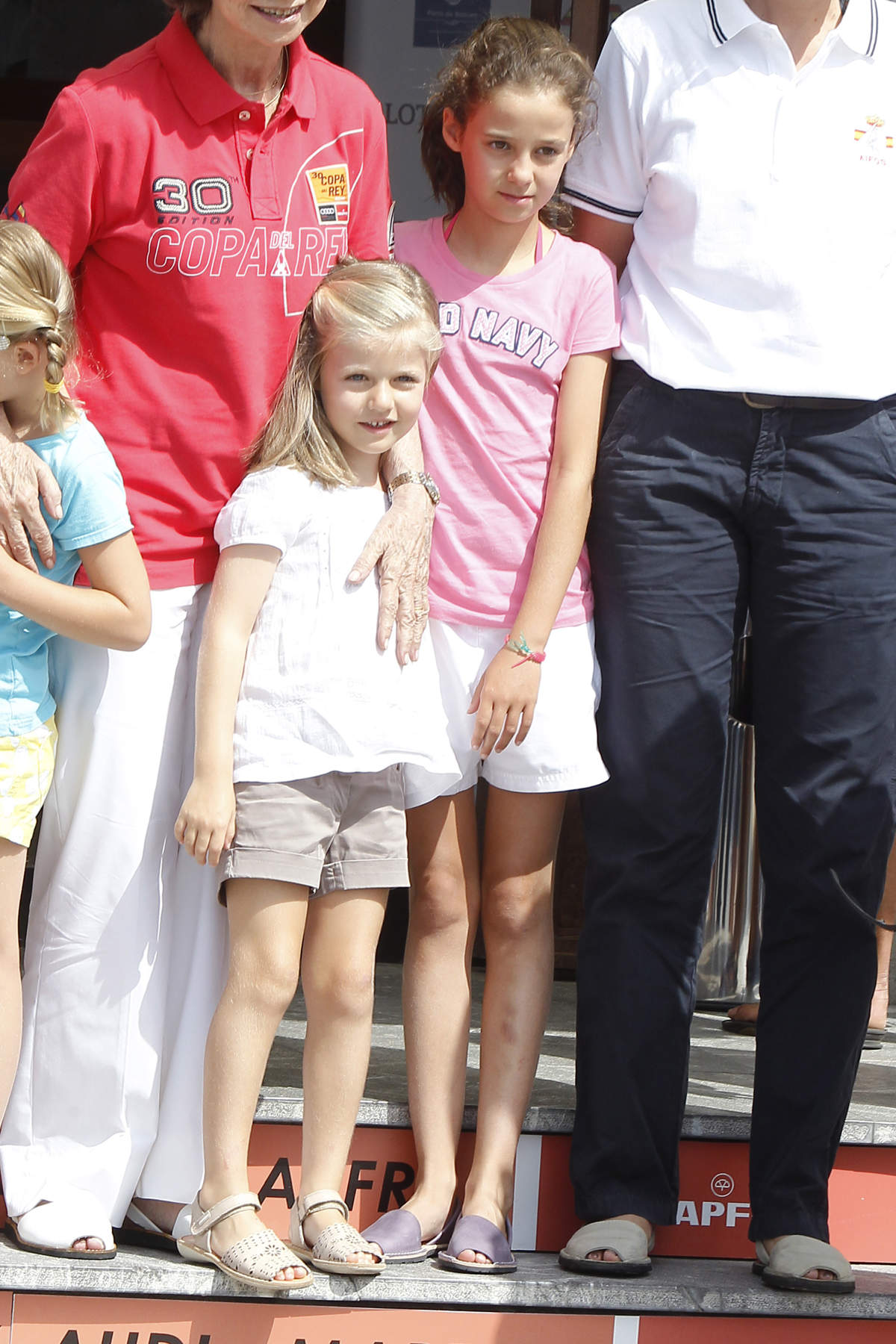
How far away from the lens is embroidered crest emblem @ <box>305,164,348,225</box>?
2258 millimetres

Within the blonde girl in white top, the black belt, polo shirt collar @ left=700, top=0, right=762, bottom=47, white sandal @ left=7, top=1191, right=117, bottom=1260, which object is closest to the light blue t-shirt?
the blonde girl in white top

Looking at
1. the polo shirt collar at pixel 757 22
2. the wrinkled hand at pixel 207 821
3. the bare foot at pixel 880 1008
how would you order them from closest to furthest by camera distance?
the wrinkled hand at pixel 207 821, the polo shirt collar at pixel 757 22, the bare foot at pixel 880 1008

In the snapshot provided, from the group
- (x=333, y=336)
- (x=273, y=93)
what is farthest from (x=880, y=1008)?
(x=273, y=93)

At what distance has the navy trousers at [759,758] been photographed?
223 centimetres

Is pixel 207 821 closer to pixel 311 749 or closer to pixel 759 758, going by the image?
pixel 311 749

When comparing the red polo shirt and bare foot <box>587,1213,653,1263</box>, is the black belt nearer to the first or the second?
the red polo shirt

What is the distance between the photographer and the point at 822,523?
2.21 m

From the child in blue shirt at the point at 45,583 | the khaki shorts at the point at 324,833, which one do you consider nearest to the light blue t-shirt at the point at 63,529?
the child in blue shirt at the point at 45,583

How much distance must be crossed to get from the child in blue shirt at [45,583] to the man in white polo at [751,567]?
705mm

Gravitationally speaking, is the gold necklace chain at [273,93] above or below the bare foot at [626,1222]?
above

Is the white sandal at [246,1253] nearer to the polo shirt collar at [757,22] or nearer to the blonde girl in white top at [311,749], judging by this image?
the blonde girl in white top at [311,749]

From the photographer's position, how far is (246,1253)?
82.4 inches

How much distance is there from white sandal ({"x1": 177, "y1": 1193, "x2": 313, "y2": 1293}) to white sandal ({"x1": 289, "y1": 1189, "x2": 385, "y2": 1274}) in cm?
4

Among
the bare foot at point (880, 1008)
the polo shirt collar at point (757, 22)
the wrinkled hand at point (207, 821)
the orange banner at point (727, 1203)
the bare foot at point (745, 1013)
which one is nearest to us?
the wrinkled hand at point (207, 821)
